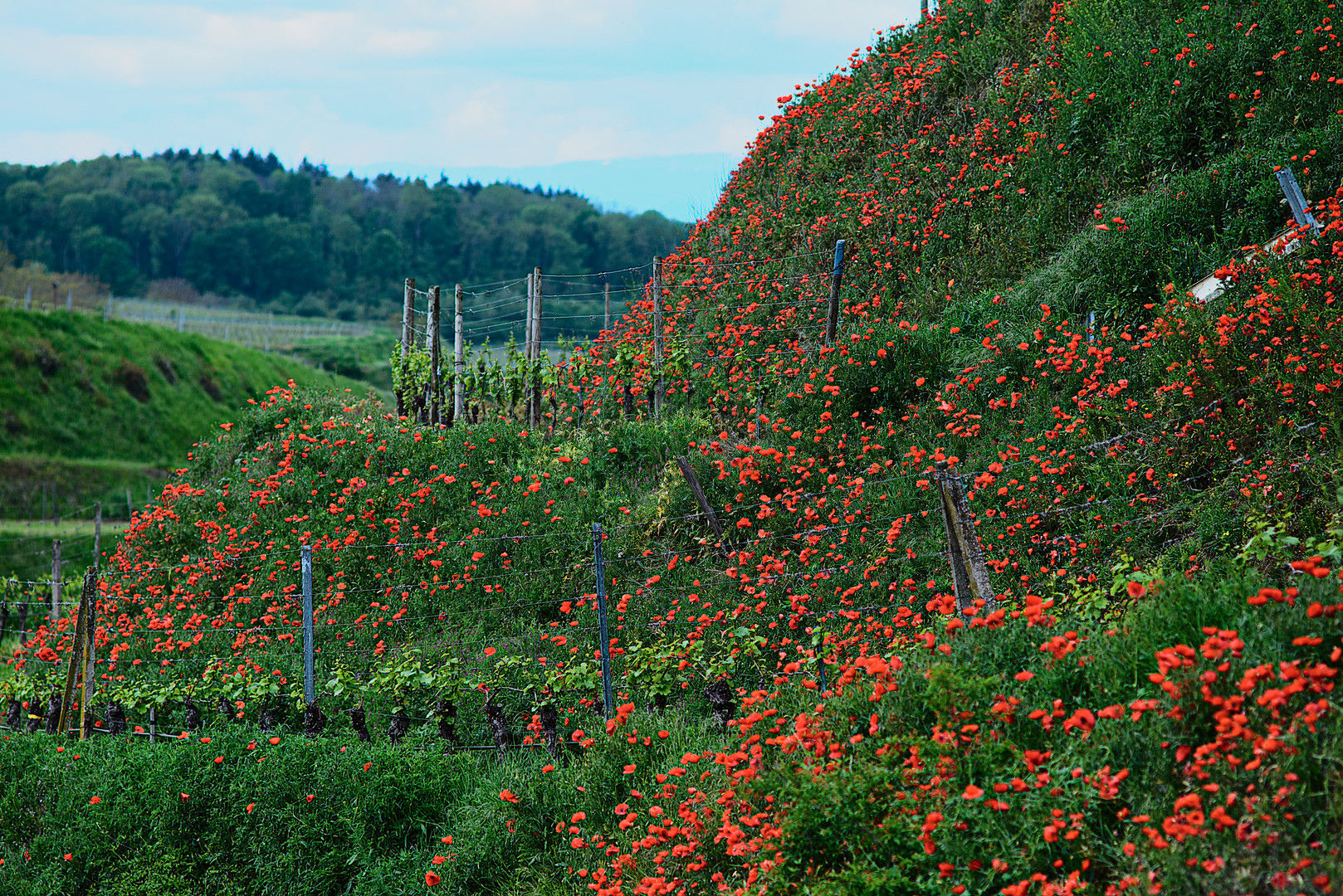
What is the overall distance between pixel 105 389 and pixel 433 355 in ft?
90.2

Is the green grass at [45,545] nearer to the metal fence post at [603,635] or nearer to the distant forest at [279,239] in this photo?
the metal fence post at [603,635]

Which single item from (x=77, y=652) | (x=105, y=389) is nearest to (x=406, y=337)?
(x=77, y=652)

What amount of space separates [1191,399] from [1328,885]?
4749 mm

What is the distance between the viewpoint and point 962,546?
5.00 m

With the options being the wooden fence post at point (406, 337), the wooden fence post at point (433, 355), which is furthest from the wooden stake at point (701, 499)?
the wooden fence post at point (406, 337)

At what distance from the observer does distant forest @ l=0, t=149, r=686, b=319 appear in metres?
78.1

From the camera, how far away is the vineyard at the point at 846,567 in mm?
3738

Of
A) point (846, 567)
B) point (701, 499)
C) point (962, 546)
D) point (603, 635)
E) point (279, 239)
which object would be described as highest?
point (279, 239)

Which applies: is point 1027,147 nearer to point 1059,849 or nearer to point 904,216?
point 904,216

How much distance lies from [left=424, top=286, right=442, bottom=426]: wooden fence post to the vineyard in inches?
8.7

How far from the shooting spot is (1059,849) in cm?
347

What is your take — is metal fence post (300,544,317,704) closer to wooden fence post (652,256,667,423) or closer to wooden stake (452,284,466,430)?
wooden fence post (652,256,667,423)

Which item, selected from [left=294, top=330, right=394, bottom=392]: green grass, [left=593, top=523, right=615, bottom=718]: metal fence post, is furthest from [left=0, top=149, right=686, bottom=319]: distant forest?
[left=593, top=523, right=615, bottom=718]: metal fence post

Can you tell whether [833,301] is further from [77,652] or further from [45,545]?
[45,545]
